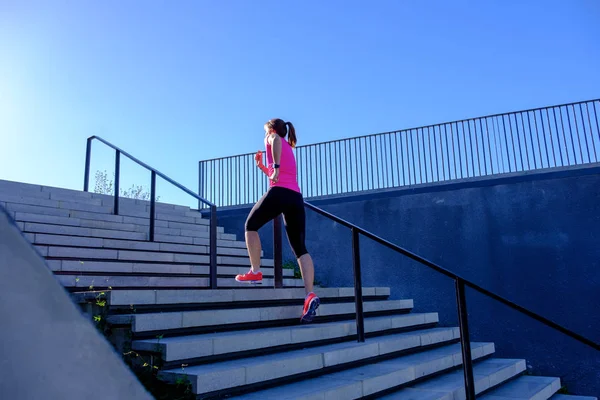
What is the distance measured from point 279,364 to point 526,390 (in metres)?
2.54

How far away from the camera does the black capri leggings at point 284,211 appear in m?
3.99

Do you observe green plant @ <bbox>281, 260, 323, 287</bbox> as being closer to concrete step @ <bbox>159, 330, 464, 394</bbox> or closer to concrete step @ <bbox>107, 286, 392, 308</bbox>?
concrete step @ <bbox>107, 286, 392, 308</bbox>

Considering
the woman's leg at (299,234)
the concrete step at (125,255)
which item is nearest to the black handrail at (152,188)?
the concrete step at (125,255)

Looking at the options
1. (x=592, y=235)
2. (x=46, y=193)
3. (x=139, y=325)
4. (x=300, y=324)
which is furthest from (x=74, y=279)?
(x=592, y=235)

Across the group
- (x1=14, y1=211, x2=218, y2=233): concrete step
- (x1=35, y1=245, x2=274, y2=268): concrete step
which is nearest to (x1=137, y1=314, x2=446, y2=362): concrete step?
(x1=35, y1=245, x2=274, y2=268): concrete step

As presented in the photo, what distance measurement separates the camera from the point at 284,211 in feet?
13.3

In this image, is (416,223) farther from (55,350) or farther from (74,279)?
(55,350)

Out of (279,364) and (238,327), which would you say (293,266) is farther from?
(279,364)

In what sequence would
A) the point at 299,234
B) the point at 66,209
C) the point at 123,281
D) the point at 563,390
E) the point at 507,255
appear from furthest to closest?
the point at 507,255 < the point at 66,209 < the point at 563,390 < the point at 123,281 < the point at 299,234

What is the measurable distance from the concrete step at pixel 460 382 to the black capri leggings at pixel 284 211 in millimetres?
1319

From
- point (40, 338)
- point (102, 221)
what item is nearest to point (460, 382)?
point (40, 338)

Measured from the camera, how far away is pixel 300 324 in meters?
4.34

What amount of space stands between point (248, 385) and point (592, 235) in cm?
539

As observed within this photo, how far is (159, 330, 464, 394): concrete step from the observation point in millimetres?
2773
